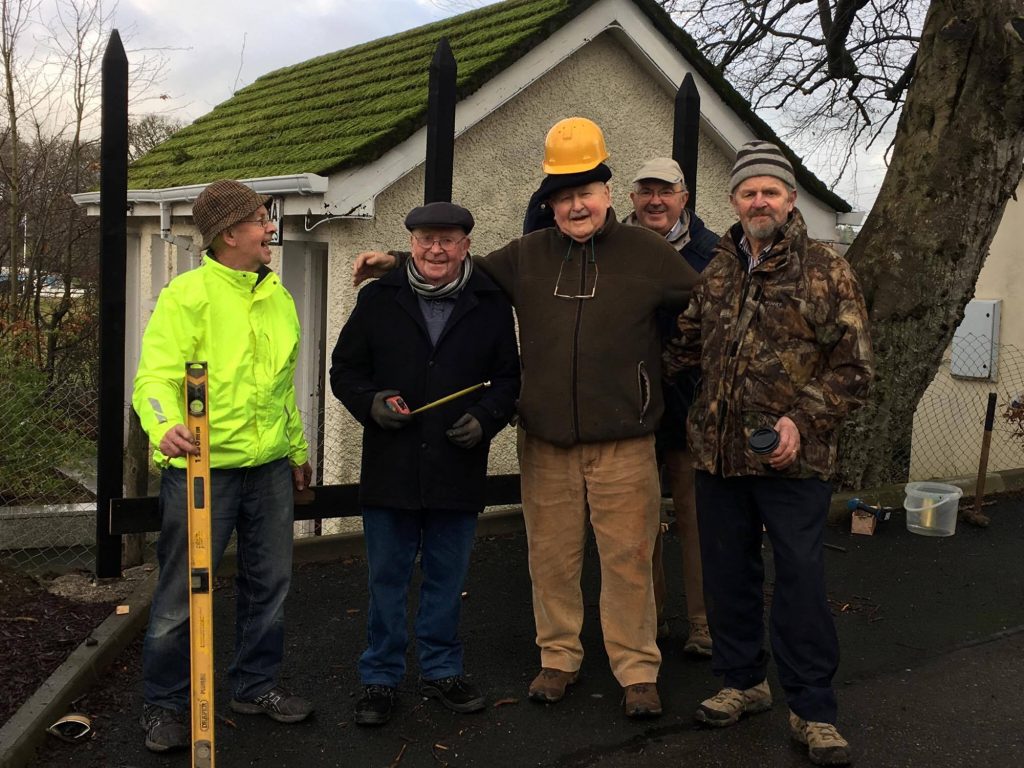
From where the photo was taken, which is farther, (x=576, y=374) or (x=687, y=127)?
(x=687, y=127)

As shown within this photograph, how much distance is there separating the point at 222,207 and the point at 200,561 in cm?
122

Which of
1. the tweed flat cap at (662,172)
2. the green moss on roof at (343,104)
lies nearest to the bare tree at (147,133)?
the green moss on roof at (343,104)

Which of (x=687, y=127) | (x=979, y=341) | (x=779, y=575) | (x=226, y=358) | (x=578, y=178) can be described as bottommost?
(x=779, y=575)

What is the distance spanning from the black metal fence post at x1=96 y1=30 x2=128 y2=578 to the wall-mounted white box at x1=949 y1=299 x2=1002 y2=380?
26.6 ft

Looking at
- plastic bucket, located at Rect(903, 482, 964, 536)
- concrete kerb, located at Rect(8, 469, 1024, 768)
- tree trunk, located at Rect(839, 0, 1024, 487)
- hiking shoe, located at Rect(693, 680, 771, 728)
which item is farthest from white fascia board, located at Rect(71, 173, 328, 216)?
plastic bucket, located at Rect(903, 482, 964, 536)

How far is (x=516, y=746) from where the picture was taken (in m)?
3.68

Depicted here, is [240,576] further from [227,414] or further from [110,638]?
[110,638]

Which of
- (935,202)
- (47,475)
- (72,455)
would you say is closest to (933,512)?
(935,202)

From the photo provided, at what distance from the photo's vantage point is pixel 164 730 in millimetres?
3568

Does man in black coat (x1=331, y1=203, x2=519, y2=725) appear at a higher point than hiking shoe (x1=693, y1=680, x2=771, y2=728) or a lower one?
higher

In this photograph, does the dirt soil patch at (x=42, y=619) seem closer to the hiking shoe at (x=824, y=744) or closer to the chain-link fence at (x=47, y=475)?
the chain-link fence at (x=47, y=475)

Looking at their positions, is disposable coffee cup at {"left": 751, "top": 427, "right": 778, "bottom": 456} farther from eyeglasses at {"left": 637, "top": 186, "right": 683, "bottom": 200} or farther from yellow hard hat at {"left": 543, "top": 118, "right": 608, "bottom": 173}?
eyeglasses at {"left": 637, "top": 186, "right": 683, "bottom": 200}

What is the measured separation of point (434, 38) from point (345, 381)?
584cm

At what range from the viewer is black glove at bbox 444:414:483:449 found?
3740 millimetres
